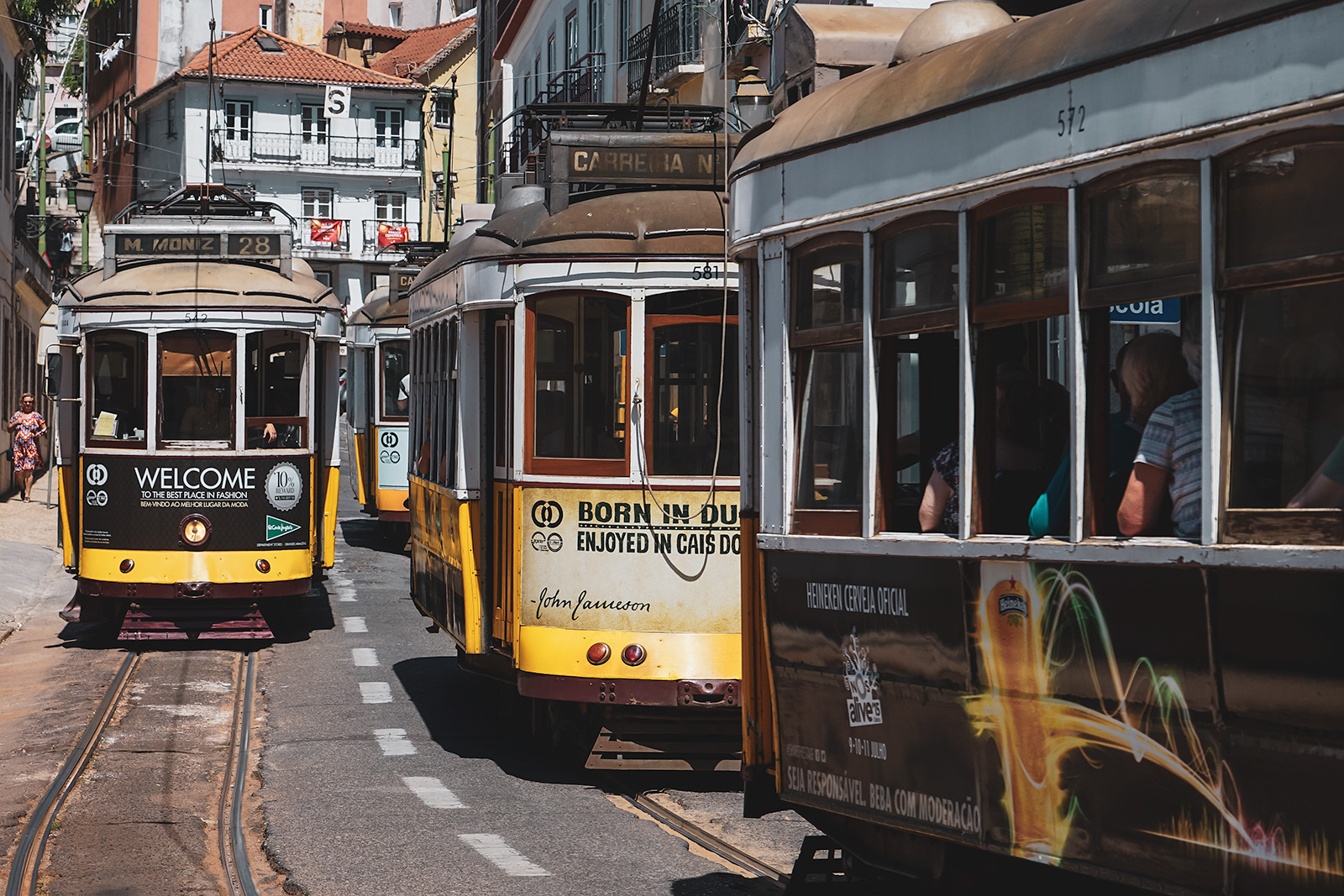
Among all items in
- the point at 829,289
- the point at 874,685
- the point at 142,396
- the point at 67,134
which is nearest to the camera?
the point at 874,685

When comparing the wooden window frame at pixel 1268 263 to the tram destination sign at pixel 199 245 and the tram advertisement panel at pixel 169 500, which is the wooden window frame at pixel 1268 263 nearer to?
the tram advertisement panel at pixel 169 500

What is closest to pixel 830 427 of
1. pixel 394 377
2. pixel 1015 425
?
pixel 1015 425

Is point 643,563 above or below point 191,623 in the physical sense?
above

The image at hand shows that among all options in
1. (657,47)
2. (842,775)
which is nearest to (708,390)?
(842,775)

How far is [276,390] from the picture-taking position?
49.2ft

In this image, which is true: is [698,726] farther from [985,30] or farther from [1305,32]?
[1305,32]

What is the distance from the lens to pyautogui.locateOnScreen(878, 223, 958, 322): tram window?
199 inches

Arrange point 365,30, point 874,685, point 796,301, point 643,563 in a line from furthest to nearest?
point 365,30, point 643,563, point 796,301, point 874,685

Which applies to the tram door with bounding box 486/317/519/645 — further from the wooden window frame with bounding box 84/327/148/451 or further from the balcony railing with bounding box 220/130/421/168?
the balcony railing with bounding box 220/130/421/168

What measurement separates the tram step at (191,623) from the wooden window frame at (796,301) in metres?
9.50

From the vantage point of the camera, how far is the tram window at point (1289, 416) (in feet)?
12.1

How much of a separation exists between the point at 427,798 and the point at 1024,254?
518 cm

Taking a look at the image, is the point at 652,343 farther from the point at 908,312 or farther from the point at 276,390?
the point at 276,390

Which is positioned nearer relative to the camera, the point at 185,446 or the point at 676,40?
the point at 185,446
